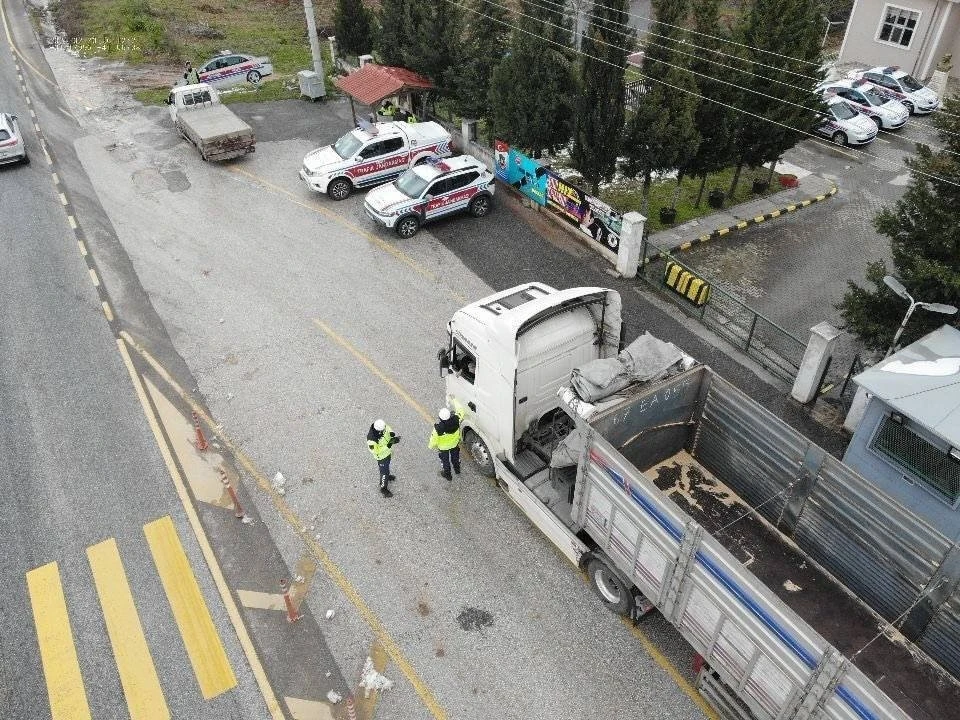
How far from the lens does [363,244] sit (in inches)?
737

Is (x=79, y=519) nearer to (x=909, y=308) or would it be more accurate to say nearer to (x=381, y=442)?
(x=381, y=442)

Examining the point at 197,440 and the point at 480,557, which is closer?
the point at 480,557

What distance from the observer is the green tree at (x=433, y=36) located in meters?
22.5

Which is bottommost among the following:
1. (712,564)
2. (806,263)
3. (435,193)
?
(806,263)

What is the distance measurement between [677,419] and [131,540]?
8969 mm

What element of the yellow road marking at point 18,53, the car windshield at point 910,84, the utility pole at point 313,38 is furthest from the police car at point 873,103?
the yellow road marking at point 18,53

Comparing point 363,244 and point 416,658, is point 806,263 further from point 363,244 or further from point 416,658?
point 416,658

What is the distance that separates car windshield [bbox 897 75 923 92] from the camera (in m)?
27.8

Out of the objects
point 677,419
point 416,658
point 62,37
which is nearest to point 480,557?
point 416,658

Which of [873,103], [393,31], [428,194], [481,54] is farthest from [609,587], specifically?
[873,103]

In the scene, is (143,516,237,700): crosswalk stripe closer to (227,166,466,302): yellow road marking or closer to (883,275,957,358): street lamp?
(227,166,466,302): yellow road marking

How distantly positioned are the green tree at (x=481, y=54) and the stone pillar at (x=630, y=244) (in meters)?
7.79

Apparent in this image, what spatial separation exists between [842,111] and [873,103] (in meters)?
2.20

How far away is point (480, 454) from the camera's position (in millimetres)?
11461
